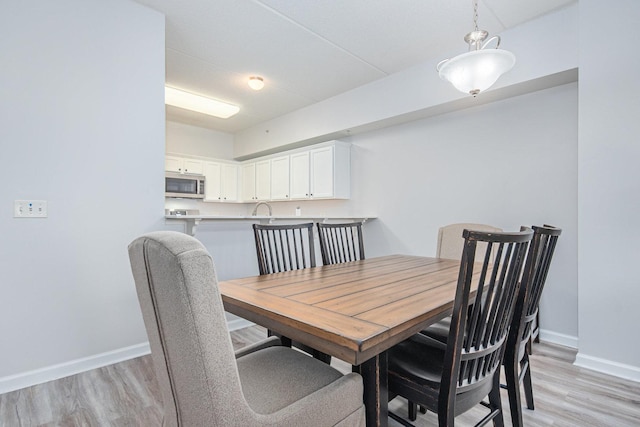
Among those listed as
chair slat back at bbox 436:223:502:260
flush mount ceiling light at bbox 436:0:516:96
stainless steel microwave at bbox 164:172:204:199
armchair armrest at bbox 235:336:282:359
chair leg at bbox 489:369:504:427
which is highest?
flush mount ceiling light at bbox 436:0:516:96

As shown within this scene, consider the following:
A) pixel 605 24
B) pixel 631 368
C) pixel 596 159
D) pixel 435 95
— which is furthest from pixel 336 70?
pixel 631 368

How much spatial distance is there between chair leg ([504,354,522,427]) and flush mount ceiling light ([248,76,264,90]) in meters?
3.50

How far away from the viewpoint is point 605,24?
2.26 m

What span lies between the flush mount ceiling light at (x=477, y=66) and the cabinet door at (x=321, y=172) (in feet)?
8.17

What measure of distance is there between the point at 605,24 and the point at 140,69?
3.45 meters

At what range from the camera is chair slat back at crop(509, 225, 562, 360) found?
130 cm

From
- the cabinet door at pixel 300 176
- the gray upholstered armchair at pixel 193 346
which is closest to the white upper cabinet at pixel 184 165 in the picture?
the cabinet door at pixel 300 176

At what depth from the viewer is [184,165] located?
16.6 ft

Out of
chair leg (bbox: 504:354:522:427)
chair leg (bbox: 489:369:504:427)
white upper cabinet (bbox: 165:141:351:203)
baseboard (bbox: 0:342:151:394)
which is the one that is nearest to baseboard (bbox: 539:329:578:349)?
chair leg (bbox: 504:354:522:427)

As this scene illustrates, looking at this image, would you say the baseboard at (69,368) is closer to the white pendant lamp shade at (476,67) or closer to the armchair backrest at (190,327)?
the armchair backrest at (190,327)

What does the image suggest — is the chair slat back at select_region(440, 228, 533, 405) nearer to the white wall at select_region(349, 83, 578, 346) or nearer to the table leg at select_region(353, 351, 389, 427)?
the table leg at select_region(353, 351, 389, 427)

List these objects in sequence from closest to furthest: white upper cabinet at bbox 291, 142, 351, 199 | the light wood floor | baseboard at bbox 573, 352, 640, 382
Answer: the light wood floor < baseboard at bbox 573, 352, 640, 382 < white upper cabinet at bbox 291, 142, 351, 199

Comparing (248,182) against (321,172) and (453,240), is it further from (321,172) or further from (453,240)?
(453,240)

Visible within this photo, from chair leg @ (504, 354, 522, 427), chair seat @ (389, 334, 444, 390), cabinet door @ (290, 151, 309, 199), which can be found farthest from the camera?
cabinet door @ (290, 151, 309, 199)
